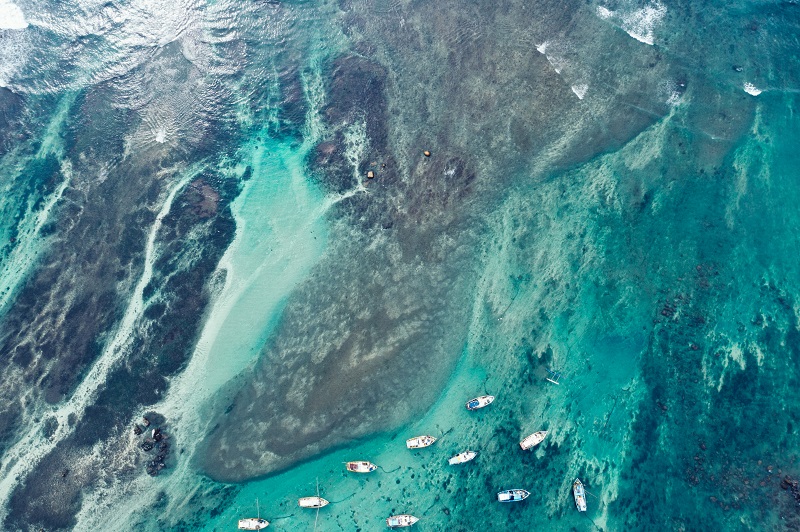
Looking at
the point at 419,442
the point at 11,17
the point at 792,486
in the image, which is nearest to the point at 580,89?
the point at 419,442

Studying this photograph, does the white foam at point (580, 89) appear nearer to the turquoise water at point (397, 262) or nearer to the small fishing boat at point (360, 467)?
the turquoise water at point (397, 262)

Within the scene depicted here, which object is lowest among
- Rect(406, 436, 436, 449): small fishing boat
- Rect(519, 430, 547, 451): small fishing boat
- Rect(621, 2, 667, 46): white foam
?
Rect(519, 430, 547, 451): small fishing boat

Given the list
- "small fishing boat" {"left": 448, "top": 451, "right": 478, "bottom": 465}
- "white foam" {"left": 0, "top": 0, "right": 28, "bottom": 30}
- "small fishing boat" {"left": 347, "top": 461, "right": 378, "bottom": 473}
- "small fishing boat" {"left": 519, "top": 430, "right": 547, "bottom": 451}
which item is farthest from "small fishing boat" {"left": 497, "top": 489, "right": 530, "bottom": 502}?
"white foam" {"left": 0, "top": 0, "right": 28, "bottom": 30}

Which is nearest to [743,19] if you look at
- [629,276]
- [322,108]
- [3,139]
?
[629,276]

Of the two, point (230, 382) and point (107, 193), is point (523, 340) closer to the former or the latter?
point (230, 382)

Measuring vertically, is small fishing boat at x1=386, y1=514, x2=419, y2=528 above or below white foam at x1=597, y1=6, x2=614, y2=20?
below

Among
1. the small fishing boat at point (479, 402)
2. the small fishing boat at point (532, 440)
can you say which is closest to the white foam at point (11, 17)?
the small fishing boat at point (479, 402)

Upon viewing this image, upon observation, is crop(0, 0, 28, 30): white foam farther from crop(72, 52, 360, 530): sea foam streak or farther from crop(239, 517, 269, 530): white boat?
crop(239, 517, 269, 530): white boat
